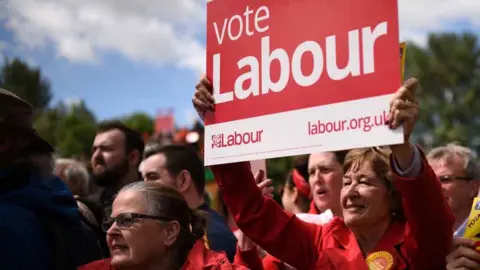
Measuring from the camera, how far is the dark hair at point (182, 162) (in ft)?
14.8

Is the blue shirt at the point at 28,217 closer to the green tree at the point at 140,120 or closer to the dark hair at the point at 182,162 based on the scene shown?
the dark hair at the point at 182,162

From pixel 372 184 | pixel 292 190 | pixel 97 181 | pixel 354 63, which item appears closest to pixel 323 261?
pixel 372 184

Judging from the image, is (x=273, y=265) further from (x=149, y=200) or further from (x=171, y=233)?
(x=149, y=200)

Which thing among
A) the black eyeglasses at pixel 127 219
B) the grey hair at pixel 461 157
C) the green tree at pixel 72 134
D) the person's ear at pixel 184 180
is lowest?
the black eyeglasses at pixel 127 219

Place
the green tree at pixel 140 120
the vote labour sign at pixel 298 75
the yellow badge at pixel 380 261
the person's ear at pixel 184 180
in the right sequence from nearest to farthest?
the vote labour sign at pixel 298 75
the yellow badge at pixel 380 261
the person's ear at pixel 184 180
the green tree at pixel 140 120

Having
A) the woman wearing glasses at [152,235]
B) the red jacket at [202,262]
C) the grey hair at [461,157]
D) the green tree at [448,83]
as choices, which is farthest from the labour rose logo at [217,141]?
the green tree at [448,83]

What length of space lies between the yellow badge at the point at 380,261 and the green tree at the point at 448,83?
129ft

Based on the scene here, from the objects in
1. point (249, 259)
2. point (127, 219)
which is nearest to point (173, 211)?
point (127, 219)

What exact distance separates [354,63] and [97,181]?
3.50 meters

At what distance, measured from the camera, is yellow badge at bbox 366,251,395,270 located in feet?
9.10

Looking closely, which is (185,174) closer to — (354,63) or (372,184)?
(372,184)

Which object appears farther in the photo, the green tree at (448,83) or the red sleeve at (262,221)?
the green tree at (448,83)

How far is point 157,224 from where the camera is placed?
294 centimetres

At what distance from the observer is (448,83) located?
4581 centimetres
